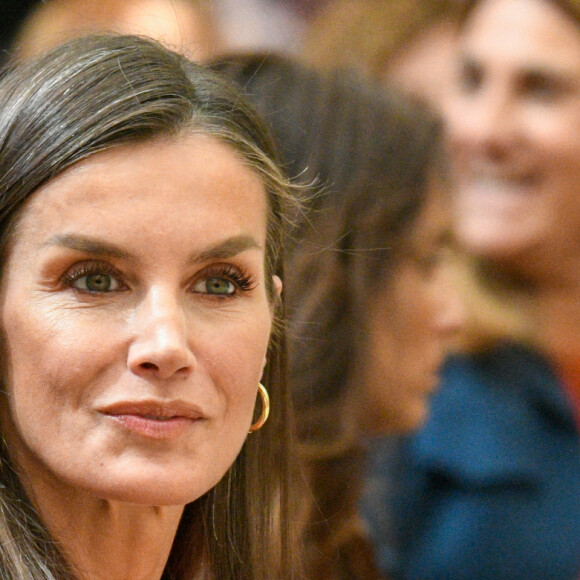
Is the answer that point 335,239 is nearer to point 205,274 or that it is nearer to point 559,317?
point 205,274

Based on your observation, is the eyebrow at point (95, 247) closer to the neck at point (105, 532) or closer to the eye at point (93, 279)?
the eye at point (93, 279)

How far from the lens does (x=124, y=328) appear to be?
134 cm

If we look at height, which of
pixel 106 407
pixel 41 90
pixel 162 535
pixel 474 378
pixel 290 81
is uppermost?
pixel 290 81

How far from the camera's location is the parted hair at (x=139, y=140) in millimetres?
1379

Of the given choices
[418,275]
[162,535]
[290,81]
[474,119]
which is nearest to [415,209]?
[418,275]

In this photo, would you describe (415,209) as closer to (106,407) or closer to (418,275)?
(418,275)

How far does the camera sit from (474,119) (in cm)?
282

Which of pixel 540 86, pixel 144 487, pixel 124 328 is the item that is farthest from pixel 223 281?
pixel 540 86

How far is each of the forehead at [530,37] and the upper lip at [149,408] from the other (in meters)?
1.70

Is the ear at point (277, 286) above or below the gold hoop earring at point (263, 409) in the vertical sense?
above

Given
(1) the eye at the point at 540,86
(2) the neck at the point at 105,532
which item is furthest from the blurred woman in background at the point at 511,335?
(2) the neck at the point at 105,532

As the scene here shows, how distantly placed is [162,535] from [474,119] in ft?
5.19

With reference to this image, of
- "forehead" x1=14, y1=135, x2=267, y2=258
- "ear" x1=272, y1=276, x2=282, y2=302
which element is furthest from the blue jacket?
"forehead" x1=14, y1=135, x2=267, y2=258

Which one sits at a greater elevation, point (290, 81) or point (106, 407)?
point (290, 81)
